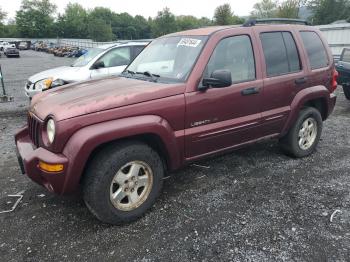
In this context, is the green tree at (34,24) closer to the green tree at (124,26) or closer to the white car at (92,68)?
the green tree at (124,26)

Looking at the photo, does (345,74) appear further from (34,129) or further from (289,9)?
(289,9)

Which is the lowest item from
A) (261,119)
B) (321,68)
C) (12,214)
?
(12,214)

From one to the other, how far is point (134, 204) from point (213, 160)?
1.88 m

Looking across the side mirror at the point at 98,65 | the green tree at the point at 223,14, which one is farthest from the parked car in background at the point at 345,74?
the green tree at the point at 223,14

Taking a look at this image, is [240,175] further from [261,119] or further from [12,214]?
[12,214]

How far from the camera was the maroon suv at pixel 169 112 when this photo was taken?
306cm

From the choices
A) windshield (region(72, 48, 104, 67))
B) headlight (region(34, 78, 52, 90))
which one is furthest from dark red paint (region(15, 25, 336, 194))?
windshield (region(72, 48, 104, 67))

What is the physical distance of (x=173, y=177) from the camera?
4.47m

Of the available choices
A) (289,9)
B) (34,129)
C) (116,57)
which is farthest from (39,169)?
(289,9)

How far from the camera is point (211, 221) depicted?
11.2 feet

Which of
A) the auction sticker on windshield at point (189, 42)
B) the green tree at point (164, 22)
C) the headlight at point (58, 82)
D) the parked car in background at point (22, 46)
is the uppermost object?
the green tree at point (164, 22)

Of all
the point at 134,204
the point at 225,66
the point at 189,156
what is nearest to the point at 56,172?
the point at 134,204

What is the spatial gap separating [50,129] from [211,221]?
180 cm

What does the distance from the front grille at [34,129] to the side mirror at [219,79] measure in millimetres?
1767
